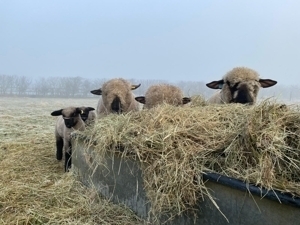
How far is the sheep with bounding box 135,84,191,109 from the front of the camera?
618 centimetres

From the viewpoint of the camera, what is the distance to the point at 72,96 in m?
41.5

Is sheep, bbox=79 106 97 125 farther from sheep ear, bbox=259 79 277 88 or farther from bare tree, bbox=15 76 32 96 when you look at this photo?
bare tree, bbox=15 76 32 96

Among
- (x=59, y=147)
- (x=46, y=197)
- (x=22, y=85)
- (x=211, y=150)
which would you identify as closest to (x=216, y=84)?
(x=211, y=150)

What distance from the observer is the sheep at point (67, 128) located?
670 cm

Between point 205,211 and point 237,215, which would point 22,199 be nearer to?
point 205,211

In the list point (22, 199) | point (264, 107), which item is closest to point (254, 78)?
point (264, 107)

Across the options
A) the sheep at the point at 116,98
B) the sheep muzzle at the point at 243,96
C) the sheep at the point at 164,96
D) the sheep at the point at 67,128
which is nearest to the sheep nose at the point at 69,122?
the sheep at the point at 67,128

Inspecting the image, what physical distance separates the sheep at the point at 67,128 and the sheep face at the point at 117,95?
669mm

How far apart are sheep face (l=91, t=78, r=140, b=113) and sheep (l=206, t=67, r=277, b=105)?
78.6 inches

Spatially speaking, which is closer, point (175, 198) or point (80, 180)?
point (175, 198)

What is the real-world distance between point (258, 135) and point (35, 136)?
8.08 meters

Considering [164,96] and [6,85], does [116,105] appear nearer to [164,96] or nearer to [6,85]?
[164,96]

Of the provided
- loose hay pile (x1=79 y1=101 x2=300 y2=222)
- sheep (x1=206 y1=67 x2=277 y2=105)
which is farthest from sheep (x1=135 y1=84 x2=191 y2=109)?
loose hay pile (x1=79 y1=101 x2=300 y2=222)

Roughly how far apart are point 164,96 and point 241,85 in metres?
1.44
